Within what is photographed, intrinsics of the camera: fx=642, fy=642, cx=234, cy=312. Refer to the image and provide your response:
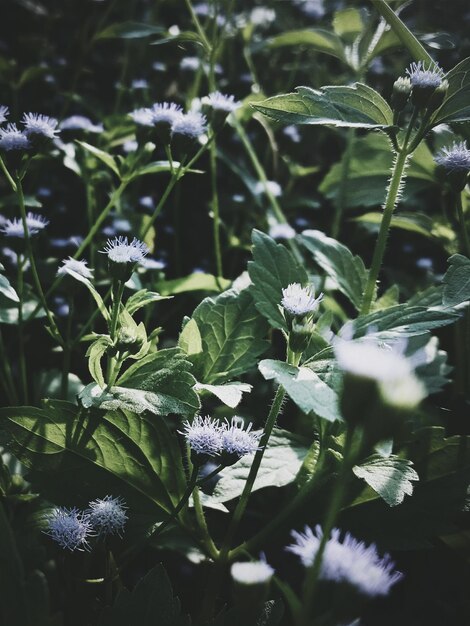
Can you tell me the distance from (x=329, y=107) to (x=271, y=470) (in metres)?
0.42

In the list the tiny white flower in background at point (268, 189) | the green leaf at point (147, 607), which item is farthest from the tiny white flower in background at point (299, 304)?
the tiny white flower in background at point (268, 189)

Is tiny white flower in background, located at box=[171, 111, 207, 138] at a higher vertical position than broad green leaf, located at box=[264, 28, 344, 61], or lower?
lower

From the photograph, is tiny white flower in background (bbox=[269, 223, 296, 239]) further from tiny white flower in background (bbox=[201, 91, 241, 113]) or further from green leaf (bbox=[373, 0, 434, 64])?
green leaf (bbox=[373, 0, 434, 64])

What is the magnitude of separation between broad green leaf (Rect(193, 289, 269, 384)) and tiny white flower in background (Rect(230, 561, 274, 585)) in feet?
0.98

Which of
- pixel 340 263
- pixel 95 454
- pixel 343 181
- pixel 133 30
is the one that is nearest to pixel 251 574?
pixel 95 454

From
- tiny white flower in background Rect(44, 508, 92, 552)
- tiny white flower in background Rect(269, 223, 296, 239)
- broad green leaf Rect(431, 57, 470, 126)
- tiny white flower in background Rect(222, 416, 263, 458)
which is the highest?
tiny white flower in background Rect(269, 223, 296, 239)

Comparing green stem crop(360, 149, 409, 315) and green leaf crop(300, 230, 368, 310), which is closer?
green stem crop(360, 149, 409, 315)

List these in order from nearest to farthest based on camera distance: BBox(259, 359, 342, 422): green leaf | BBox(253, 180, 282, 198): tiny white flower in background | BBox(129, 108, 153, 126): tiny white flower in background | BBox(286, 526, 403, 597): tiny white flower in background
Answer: BBox(286, 526, 403, 597): tiny white flower in background, BBox(259, 359, 342, 422): green leaf, BBox(129, 108, 153, 126): tiny white flower in background, BBox(253, 180, 282, 198): tiny white flower in background

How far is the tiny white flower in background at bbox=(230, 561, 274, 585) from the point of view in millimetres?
453

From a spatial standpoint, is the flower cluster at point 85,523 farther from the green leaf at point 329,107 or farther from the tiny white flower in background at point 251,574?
the green leaf at point 329,107

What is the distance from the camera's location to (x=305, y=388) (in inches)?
22.9

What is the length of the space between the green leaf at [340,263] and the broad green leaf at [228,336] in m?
0.12

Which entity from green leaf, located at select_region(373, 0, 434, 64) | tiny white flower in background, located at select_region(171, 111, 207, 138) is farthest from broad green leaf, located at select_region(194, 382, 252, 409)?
green leaf, located at select_region(373, 0, 434, 64)

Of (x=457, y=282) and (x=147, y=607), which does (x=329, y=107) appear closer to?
(x=457, y=282)
